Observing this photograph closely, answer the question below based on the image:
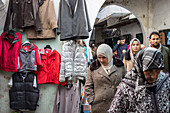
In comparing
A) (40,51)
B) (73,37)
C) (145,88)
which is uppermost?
(73,37)

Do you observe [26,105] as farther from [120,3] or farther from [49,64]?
[120,3]

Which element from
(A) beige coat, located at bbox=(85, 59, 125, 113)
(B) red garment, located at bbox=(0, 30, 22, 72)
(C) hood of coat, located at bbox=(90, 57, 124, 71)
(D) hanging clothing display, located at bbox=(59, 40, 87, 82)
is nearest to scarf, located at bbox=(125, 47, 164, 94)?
(A) beige coat, located at bbox=(85, 59, 125, 113)

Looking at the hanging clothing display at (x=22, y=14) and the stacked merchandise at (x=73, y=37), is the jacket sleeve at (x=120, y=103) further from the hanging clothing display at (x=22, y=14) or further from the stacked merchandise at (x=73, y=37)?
the hanging clothing display at (x=22, y=14)

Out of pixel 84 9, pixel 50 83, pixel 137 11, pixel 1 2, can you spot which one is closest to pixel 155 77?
pixel 84 9

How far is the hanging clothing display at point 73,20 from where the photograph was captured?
14.8 ft

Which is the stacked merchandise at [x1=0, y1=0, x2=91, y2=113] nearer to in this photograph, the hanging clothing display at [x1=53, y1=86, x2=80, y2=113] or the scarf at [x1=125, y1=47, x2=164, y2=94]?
the hanging clothing display at [x1=53, y1=86, x2=80, y2=113]

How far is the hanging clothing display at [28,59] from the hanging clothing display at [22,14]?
1.64 feet

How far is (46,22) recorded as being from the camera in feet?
15.6

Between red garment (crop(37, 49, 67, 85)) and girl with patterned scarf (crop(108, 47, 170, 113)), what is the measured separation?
9.79 ft

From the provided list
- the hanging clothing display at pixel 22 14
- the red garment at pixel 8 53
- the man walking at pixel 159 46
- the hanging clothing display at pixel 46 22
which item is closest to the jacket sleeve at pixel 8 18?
the hanging clothing display at pixel 22 14

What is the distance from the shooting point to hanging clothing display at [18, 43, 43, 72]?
458 centimetres

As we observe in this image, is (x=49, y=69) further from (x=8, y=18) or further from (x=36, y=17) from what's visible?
(x=8, y=18)

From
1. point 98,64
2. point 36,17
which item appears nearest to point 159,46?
point 98,64

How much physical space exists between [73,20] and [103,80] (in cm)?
189
